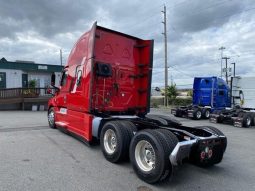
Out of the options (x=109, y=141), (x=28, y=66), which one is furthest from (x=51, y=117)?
(x=28, y=66)

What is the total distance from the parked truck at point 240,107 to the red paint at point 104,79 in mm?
7012

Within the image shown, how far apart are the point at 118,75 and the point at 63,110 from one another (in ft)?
7.85

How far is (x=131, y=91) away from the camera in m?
7.85

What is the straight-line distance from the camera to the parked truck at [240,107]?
1269 centimetres

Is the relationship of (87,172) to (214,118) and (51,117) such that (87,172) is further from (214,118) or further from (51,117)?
(214,118)

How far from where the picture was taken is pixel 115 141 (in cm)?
536

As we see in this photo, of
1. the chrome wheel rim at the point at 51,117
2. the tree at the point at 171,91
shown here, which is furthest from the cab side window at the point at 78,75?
the tree at the point at 171,91

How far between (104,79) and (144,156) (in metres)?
3.14

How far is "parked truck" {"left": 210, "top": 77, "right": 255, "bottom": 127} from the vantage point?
1269cm

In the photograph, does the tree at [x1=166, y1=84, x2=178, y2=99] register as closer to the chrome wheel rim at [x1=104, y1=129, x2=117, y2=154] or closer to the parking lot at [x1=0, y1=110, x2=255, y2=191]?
the parking lot at [x1=0, y1=110, x2=255, y2=191]

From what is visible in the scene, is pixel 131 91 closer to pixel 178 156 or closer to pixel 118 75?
pixel 118 75

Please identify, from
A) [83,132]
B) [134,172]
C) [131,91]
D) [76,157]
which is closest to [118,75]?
[131,91]

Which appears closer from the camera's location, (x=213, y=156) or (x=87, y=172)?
(x=87, y=172)

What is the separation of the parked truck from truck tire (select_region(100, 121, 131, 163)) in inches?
353
